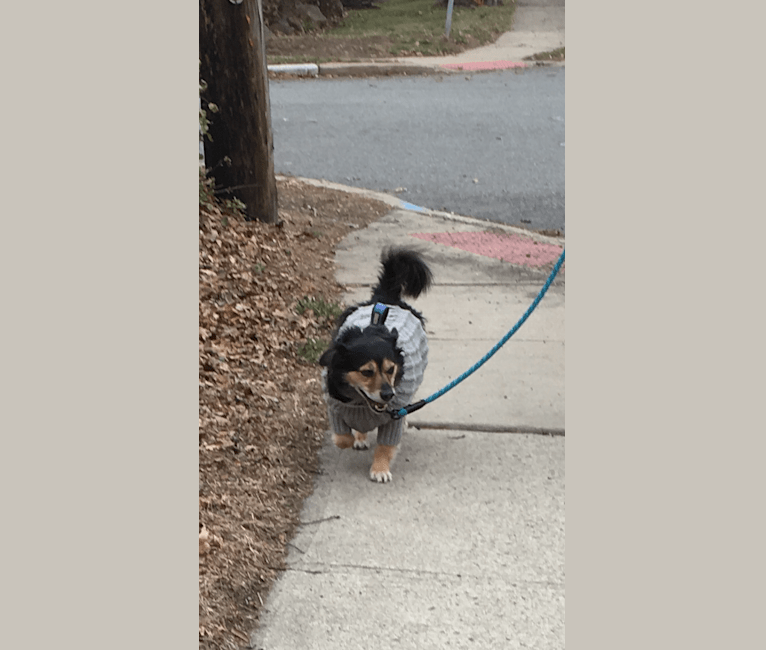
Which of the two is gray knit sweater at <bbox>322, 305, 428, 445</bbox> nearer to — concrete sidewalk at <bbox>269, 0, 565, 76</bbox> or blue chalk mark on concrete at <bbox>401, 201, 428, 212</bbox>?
blue chalk mark on concrete at <bbox>401, 201, 428, 212</bbox>

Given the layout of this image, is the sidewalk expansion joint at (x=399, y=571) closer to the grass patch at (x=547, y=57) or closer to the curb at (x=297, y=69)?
the curb at (x=297, y=69)

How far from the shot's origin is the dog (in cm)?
411

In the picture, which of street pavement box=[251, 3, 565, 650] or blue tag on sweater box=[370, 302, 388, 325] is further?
blue tag on sweater box=[370, 302, 388, 325]

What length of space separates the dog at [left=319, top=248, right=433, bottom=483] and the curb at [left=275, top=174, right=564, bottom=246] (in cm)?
412

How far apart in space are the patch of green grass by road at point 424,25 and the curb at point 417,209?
925 centimetres

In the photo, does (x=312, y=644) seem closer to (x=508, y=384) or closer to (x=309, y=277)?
(x=508, y=384)

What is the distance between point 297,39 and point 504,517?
57.8ft

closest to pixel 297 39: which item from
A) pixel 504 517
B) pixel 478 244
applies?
pixel 478 244

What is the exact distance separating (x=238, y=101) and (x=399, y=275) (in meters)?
2.85

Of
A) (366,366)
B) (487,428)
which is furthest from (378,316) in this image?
(487,428)

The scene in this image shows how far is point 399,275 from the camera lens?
16.3ft

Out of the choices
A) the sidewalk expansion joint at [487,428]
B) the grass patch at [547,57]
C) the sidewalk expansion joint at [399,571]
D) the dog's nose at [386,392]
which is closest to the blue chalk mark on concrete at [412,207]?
the sidewalk expansion joint at [487,428]

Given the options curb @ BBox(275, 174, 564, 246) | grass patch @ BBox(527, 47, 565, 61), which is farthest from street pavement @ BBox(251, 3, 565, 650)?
grass patch @ BBox(527, 47, 565, 61)

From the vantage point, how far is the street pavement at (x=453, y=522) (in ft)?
10.6
